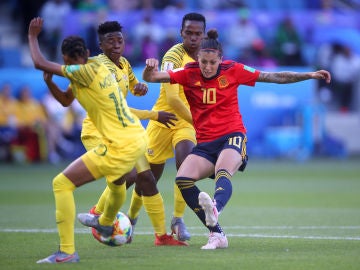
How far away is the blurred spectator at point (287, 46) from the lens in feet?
85.6

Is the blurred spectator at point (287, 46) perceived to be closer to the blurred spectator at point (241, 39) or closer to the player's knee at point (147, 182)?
the blurred spectator at point (241, 39)

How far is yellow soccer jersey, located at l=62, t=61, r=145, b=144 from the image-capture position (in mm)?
8609

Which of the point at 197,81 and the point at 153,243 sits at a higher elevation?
the point at 197,81

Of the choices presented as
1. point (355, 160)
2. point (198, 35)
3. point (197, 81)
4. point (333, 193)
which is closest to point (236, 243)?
point (197, 81)

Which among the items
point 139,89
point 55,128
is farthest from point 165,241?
point 55,128

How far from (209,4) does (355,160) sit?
22.0ft

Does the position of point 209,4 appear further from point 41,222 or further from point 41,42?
point 41,222

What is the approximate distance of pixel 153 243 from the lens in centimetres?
1023

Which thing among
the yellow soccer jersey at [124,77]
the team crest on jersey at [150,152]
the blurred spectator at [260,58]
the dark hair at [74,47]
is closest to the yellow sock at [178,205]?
the team crest on jersey at [150,152]

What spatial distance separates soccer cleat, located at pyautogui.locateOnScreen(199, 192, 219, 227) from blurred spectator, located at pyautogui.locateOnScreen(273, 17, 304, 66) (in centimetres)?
1742

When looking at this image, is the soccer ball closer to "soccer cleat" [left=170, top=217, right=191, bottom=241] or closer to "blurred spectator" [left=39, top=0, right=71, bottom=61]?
A: "soccer cleat" [left=170, top=217, right=191, bottom=241]

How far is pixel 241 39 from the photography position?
85.4 ft

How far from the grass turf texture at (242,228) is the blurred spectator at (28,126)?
145 inches

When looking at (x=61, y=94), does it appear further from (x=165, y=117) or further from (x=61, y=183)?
(x=165, y=117)
